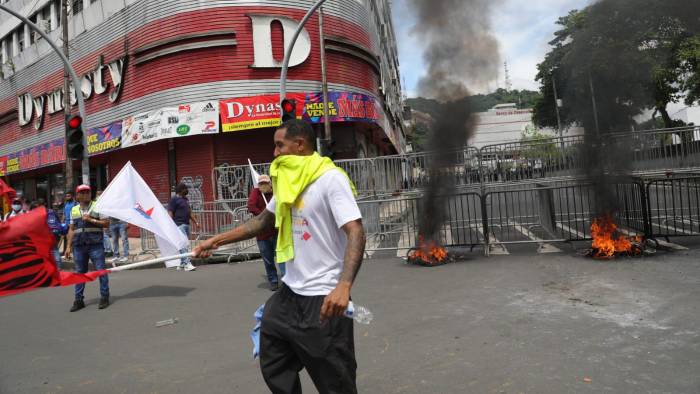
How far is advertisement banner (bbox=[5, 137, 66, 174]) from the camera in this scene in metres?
19.9

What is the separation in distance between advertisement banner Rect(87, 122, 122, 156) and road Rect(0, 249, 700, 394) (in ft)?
33.2

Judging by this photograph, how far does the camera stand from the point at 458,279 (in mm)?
6914

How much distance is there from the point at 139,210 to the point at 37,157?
64.3 feet

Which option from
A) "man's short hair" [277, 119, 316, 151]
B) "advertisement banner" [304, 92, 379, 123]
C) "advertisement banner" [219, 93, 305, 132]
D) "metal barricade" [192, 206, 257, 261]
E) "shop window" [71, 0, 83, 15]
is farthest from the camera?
"shop window" [71, 0, 83, 15]

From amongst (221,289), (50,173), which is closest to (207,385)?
(221,289)

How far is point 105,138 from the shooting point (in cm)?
1725

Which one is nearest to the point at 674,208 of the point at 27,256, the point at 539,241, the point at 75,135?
the point at 539,241

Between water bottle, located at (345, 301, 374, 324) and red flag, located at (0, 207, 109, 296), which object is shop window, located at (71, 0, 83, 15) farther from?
water bottle, located at (345, 301, 374, 324)

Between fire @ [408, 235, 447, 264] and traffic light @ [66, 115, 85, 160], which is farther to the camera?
traffic light @ [66, 115, 85, 160]

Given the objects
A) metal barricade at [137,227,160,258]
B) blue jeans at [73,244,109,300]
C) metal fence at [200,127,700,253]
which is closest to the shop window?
metal barricade at [137,227,160,258]

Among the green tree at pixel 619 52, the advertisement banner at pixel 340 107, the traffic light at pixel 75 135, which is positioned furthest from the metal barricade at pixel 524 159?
the traffic light at pixel 75 135

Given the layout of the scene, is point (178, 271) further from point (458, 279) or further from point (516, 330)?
point (516, 330)

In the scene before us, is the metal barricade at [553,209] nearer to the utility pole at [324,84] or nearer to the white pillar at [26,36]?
the utility pole at [324,84]

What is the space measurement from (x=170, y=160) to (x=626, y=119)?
13.5 meters
